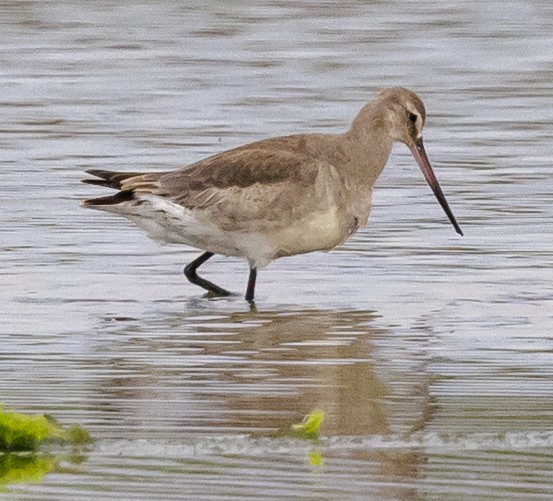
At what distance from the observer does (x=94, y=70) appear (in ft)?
54.7

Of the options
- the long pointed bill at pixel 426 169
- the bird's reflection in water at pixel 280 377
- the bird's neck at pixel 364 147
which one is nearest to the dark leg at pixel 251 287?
the bird's reflection in water at pixel 280 377

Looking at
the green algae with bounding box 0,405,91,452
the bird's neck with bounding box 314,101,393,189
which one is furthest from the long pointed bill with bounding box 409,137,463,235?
the green algae with bounding box 0,405,91,452

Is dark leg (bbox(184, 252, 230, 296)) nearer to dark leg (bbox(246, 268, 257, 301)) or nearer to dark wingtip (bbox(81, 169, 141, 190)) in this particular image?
dark leg (bbox(246, 268, 257, 301))

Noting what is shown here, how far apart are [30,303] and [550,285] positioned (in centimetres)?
257

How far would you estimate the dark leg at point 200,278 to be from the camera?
9.81 metres

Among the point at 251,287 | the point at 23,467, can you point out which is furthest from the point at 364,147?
the point at 23,467

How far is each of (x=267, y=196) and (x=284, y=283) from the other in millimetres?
621

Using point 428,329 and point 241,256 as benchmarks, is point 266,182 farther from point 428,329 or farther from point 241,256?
point 428,329

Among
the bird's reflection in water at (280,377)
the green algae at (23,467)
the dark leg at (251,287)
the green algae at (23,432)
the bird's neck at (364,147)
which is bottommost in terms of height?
the dark leg at (251,287)

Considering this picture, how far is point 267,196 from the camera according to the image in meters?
9.72

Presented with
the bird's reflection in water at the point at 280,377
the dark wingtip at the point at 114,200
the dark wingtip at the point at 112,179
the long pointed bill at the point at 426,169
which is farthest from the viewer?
the long pointed bill at the point at 426,169

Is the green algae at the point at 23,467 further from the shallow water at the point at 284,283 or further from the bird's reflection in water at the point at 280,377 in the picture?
the bird's reflection in water at the point at 280,377

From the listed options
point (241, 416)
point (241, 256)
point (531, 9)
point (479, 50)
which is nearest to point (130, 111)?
point (479, 50)

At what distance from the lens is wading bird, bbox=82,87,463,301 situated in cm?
968
